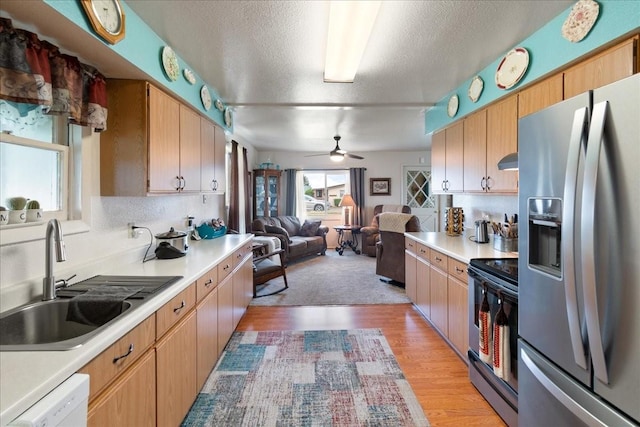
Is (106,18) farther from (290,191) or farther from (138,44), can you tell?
(290,191)

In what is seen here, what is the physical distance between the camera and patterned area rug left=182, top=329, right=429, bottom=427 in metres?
1.79

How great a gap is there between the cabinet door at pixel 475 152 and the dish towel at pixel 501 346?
1348 millimetres

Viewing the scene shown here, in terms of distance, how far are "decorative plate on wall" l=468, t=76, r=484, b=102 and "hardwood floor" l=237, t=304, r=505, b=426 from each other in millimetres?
2253

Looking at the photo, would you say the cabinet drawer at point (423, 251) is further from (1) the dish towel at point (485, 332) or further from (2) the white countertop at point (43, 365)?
(2) the white countertop at point (43, 365)

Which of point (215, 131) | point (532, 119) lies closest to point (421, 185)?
point (215, 131)

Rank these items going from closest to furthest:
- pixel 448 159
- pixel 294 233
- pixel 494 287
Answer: pixel 494 287, pixel 448 159, pixel 294 233

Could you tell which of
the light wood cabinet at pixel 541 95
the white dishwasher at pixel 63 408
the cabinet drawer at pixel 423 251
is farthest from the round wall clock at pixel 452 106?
the white dishwasher at pixel 63 408

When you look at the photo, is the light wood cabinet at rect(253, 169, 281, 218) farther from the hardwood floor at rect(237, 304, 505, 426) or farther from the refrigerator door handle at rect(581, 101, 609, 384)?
the refrigerator door handle at rect(581, 101, 609, 384)

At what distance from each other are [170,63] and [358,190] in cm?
583

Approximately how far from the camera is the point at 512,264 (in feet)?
6.39

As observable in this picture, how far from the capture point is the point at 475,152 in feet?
9.15

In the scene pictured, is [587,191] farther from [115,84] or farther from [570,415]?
[115,84]

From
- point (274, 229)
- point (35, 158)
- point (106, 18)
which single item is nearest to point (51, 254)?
point (35, 158)

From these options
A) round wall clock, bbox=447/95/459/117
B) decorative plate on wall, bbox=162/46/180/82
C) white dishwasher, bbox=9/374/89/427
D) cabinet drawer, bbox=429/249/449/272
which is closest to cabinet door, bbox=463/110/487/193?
round wall clock, bbox=447/95/459/117
